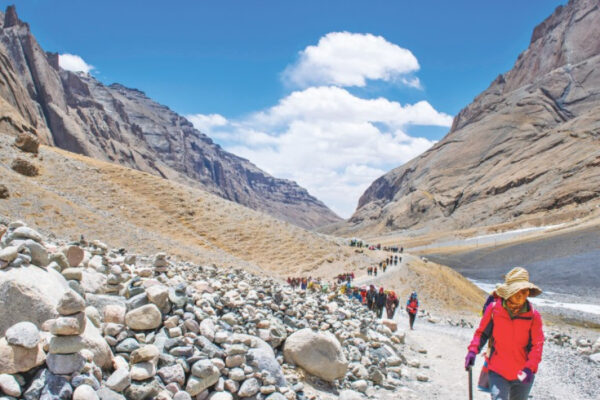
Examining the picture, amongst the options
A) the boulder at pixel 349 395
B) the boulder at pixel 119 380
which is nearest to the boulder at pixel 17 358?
the boulder at pixel 119 380

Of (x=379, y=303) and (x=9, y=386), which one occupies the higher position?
(x=9, y=386)

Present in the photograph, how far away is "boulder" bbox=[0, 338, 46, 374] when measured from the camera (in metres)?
4.75

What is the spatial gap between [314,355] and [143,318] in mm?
3885

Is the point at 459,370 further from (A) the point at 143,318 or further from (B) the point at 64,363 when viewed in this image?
Result: (B) the point at 64,363

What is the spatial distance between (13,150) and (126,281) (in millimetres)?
42973

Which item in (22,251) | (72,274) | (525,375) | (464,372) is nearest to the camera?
(525,375)

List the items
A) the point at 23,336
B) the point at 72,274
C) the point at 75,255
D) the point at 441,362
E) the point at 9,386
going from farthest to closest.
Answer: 1. the point at 441,362
2. the point at 75,255
3. the point at 72,274
4. the point at 23,336
5. the point at 9,386

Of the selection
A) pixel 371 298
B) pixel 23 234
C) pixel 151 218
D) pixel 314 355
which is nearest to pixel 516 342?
pixel 314 355

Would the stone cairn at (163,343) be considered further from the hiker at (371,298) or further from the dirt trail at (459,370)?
the hiker at (371,298)

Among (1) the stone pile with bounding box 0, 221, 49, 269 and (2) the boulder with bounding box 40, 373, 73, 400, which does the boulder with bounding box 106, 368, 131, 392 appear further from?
(1) the stone pile with bounding box 0, 221, 49, 269

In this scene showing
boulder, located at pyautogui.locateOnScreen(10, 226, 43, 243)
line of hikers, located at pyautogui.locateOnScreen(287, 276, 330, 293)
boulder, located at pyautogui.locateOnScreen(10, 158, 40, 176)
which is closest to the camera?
boulder, located at pyautogui.locateOnScreen(10, 226, 43, 243)

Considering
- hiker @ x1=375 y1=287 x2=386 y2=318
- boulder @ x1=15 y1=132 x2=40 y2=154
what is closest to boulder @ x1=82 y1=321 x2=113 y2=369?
hiker @ x1=375 y1=287 x2=386 y2=318

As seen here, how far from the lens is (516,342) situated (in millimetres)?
5523

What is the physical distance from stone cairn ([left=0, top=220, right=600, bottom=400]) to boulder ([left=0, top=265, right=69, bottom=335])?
0.08 ft
